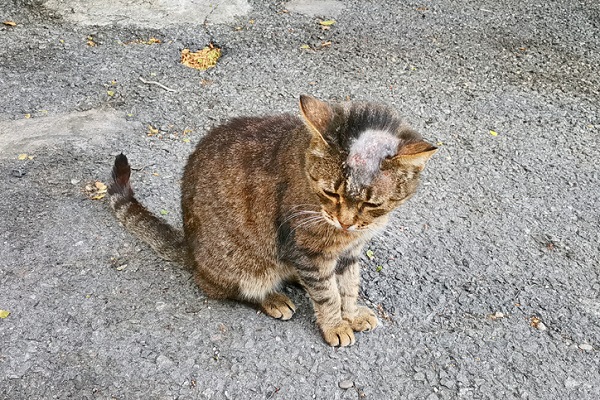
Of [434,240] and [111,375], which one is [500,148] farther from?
[111,375]

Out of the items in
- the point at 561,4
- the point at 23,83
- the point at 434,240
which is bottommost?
the point at 23,83

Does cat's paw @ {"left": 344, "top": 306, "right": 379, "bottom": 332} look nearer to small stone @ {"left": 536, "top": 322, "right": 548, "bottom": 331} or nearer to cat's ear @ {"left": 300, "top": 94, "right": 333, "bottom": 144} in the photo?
small stone @ {"left": 536, "top": 322, "right": 548, "bottom": 331}

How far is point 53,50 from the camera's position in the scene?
18.0 feet

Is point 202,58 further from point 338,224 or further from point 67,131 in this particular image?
point 338,224

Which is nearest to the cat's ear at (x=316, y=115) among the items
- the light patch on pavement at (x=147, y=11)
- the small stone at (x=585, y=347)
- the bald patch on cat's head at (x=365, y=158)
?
the bald patch on cat's head at (x=365, y=158)

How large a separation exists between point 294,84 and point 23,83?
2326 mm

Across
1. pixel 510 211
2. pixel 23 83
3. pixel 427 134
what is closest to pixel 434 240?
pixel 510 211

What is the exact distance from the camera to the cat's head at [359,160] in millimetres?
2492

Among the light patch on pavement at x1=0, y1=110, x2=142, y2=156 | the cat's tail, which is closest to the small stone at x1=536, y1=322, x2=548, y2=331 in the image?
the cat's tail

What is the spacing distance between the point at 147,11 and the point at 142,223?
3500mm

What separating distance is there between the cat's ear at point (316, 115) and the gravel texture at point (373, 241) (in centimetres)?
115

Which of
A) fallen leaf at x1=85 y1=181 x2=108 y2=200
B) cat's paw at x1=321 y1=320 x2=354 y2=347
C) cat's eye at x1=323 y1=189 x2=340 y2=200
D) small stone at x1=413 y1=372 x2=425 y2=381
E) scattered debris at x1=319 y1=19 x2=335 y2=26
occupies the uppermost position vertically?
cat's eye at x1=323 y1=189 x2=340 y2=200

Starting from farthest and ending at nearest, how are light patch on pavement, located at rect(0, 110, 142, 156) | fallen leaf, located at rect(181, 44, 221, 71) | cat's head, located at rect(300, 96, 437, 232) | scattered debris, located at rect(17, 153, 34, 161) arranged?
fallen leaf, located at rect(181, 44, 221, 71), light patch on pavement, located at rect(0, 110, 142, 156), scattered debris, located at rect(17, 153, 34, 161), cat's head, located at rect(300, 96, 437, 232)

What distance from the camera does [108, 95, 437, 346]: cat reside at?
8.34 ft
